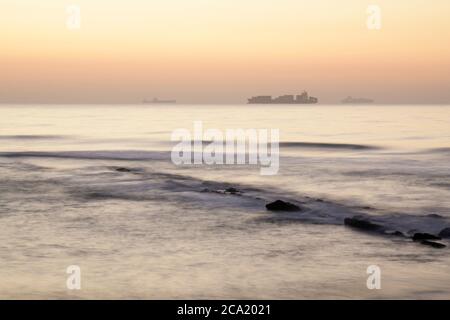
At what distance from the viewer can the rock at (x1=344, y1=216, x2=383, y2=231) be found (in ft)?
50.2

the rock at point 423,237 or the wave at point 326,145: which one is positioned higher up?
the wave at point 326,145

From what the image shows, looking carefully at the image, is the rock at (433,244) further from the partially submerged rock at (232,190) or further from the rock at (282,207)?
the partially submerged rock at (232,190)

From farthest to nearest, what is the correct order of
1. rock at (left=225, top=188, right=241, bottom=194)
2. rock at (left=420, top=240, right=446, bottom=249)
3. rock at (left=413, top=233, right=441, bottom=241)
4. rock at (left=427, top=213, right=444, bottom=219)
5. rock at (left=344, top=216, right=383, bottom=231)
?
rock at (left=225, top=188, right=241, bottom=194) → rock at (left=427, top=213, right=444, bottom=219) → rock at (left=344, top=216, right=383, bottom=231) → rock at (left=413, top=233, right=441, bottom=241) → rock at (left=420, top=240, right=446, bottom=249)

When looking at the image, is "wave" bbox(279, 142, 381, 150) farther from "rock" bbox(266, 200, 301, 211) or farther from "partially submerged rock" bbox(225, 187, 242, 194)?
"rock" bbox(266, 200, 301, 211)

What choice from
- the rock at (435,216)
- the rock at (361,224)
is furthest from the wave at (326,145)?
the rock at (361,224)

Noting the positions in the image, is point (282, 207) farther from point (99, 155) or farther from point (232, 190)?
point (99, 155)

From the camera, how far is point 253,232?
48.8 feet

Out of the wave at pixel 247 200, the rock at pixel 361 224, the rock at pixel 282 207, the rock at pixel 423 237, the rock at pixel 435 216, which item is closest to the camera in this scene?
the rock at pixel 423 237

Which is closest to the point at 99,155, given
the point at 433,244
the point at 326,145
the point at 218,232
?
the point at 326,145

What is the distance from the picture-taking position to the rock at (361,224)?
602 inches

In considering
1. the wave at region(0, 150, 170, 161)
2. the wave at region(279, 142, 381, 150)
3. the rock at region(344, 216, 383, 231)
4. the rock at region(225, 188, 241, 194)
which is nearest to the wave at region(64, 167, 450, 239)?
the rock at region(225, 188, 241, 194)

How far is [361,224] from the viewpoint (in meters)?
15.5
